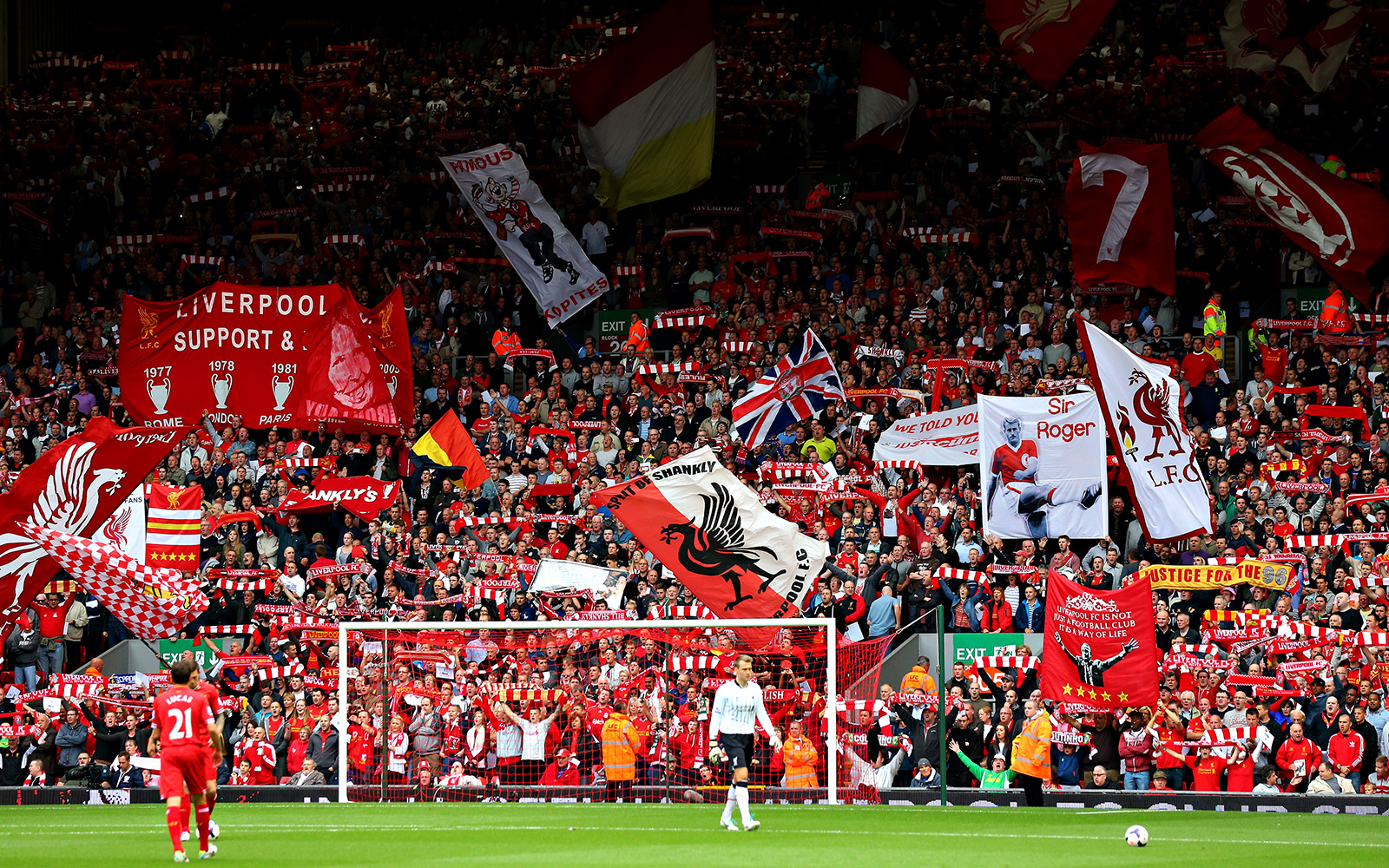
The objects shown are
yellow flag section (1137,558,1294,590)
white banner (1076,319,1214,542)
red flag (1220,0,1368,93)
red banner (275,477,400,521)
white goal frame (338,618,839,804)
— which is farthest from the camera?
red flag (1220,0,1368,93)

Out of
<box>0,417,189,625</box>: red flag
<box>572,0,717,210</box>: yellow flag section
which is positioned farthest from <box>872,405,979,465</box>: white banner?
<box>0,417,189,625</box>: red flag

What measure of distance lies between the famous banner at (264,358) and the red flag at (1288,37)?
17.0 metres

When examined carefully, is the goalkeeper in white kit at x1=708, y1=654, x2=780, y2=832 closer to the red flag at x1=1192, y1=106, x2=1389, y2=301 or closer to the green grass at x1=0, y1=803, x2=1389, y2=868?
the green grass at x1=0, y1=803, x2=1389, y2=868

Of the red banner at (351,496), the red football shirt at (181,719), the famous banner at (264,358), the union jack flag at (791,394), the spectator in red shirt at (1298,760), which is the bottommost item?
the spectator in red shirt at (1298,760)

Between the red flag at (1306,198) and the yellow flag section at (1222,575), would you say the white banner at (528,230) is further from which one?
the yellow flag section at (1222,575)

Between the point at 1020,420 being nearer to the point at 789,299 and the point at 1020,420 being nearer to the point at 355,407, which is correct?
the point at 789,299

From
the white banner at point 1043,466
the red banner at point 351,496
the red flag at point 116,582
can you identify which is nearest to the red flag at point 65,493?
the red flag at point 116,582

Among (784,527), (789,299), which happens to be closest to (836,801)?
(784,527)

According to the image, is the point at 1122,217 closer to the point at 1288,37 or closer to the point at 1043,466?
the point at 1043,466

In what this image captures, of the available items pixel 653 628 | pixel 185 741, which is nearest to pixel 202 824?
pixel 185 741

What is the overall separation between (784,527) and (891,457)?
4.15 meters

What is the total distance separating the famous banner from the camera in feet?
102

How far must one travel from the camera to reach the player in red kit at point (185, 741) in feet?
42.8

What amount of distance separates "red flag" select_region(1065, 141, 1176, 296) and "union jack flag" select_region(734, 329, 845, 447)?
5158 mm
